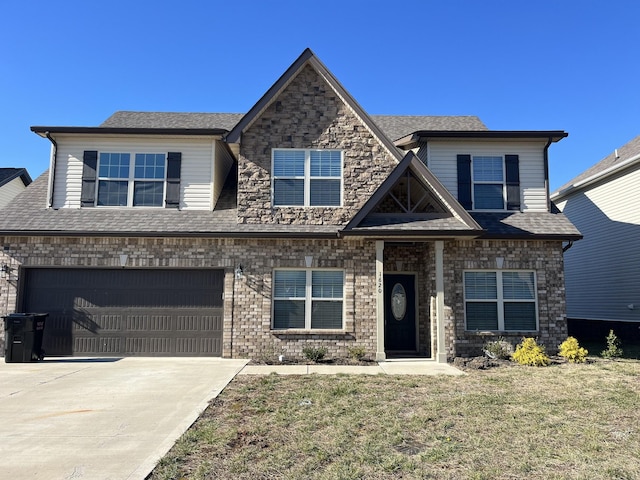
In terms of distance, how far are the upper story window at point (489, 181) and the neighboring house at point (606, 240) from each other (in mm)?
5357

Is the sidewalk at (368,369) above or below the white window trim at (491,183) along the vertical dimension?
below

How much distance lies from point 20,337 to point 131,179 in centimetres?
501

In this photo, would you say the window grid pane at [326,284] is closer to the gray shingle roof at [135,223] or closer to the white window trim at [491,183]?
the gray shingle roof at [135,223]

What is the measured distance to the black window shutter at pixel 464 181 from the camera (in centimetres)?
1298

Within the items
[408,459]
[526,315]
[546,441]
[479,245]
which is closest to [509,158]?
[479,245]

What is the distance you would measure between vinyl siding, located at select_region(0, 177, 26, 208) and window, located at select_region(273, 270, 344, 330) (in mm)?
14650

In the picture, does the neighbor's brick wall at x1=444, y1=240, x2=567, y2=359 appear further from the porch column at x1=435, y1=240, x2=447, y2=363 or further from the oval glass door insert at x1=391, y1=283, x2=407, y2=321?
the oval glass door insert at x1=391, y1=283, x2=407, y2=321

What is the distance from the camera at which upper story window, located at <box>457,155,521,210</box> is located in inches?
514

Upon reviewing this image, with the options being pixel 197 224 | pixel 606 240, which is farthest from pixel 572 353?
pixel 197 224

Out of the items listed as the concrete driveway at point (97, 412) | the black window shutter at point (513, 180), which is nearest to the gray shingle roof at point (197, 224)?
the black window shutter at point (513, 180)

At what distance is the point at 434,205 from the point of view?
11.8 metres

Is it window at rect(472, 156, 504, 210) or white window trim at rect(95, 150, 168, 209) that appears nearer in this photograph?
white window trim at rect(95, 150, 168, 209)

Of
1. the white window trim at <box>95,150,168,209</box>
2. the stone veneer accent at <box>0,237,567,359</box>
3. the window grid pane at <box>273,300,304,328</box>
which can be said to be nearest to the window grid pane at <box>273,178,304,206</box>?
the stone veneer accent at <box>0,237,567,359</box>

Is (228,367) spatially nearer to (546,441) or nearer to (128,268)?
(128,268)
